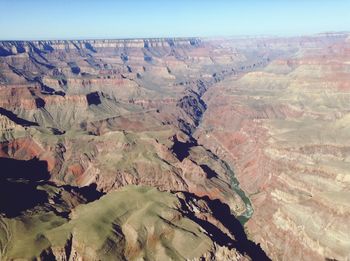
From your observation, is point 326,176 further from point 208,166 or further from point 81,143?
point 81,143

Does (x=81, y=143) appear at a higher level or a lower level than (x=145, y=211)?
lower

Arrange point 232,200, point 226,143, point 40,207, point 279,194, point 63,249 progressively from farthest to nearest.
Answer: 1. point 226,143
2. point 232,200
3. point 279,194
4. point 40,207
5. point 63,249

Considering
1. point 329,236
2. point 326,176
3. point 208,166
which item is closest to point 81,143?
point 208,166

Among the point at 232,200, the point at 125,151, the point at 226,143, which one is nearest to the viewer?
the point at 232,200

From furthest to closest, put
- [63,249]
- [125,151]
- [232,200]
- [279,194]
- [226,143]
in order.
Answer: [226,143]
[125,151]
[232,200]
[279,194]
[63,249]

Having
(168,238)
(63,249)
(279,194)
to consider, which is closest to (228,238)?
(168,238)

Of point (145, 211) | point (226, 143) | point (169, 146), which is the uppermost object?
point (145, 211)

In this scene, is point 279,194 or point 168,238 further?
point 279,194

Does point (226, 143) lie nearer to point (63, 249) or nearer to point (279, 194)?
point (279, 194)

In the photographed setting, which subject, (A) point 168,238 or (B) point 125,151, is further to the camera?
(B) point 125,151
